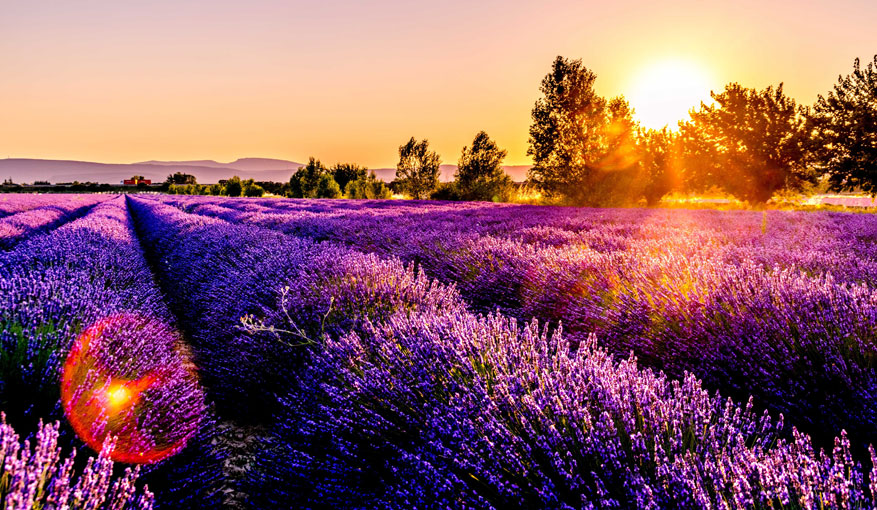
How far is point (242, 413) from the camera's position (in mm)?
2473

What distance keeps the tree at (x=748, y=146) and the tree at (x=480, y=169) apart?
1508cm

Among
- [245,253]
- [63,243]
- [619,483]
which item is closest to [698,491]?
[619,483]

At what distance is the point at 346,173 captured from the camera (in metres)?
65.6

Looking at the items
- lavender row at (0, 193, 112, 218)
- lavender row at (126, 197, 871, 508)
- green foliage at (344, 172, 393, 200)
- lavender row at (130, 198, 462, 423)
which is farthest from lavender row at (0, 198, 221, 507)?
green foliage at (344, 172, 393, 200)

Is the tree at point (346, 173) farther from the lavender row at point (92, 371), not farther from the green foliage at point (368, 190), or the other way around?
the lavender row at point (92, 371)

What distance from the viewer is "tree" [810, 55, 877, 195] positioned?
20.1 metres

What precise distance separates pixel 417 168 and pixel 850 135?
115 ft

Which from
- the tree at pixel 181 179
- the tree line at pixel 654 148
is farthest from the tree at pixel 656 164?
the tree at pixel 181 179

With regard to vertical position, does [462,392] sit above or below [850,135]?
below

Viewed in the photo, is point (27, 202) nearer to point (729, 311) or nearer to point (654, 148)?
point (729, 311)

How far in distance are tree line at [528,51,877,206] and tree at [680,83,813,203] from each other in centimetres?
5

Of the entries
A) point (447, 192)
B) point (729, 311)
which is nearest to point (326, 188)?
point (447, 192)

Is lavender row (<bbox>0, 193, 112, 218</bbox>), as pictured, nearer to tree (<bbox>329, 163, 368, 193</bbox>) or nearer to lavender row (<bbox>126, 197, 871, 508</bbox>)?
lavender row (<bbox>126, 197, 871, 508</bbox>)

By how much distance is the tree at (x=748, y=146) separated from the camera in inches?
Result: 977
